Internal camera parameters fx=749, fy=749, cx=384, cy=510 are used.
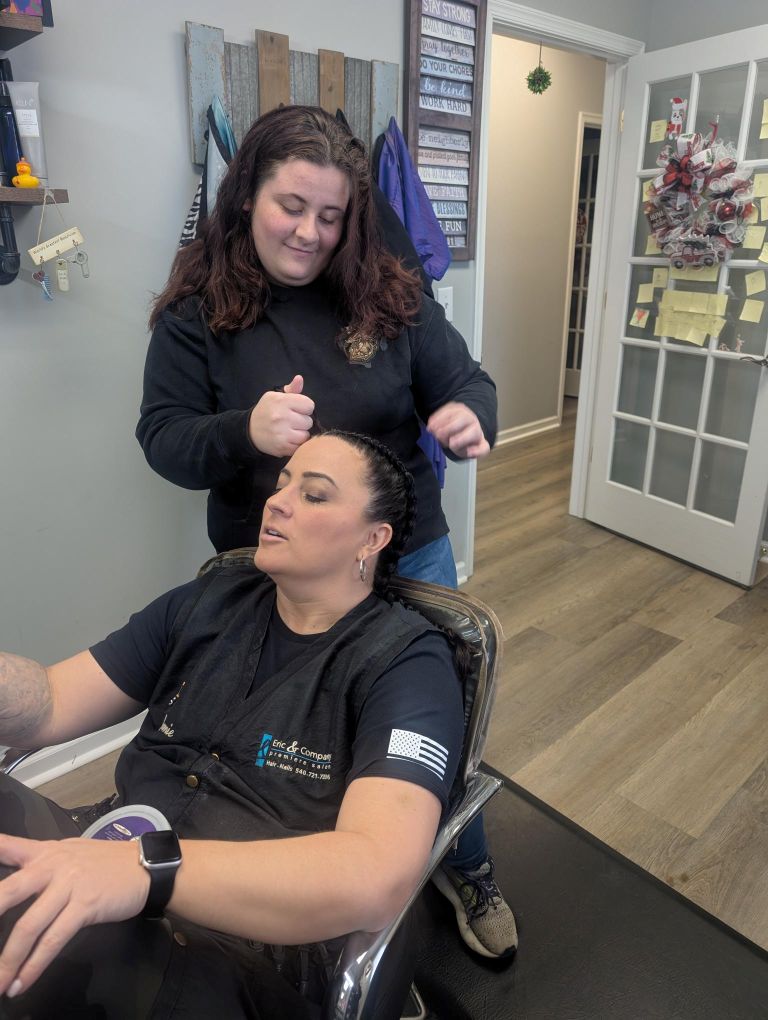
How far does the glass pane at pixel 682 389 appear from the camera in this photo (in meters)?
3.22

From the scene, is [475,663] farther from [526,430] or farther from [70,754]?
[526,430]

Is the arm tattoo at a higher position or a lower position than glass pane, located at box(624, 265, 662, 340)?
lower

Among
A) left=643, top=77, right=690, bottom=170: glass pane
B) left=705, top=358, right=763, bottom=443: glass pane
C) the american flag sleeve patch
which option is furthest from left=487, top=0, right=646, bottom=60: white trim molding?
the american flag sleeve patch

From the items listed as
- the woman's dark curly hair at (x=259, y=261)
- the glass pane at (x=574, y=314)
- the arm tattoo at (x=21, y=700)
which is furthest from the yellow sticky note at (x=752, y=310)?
the glass pane at (x=574, y=314)

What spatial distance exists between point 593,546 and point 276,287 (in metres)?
2.57

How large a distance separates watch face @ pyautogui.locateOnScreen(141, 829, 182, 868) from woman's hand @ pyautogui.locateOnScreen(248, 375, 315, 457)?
21.6 inches

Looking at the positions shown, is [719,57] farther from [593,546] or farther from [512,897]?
[512,897]

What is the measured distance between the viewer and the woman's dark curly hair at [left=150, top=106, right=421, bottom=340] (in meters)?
1.29

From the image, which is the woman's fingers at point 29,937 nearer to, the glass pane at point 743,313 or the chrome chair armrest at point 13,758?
the chrome chair armrest at point 13,758

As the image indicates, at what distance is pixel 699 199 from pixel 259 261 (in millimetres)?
2293

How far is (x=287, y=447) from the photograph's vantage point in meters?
1.12

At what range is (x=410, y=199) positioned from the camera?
2.32 m

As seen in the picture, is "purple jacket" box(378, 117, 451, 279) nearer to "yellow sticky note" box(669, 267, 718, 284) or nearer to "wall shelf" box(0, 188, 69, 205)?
"wall shelf" box(0, 188, 69, 205)

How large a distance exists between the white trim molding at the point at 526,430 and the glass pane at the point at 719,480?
6.18 feet
